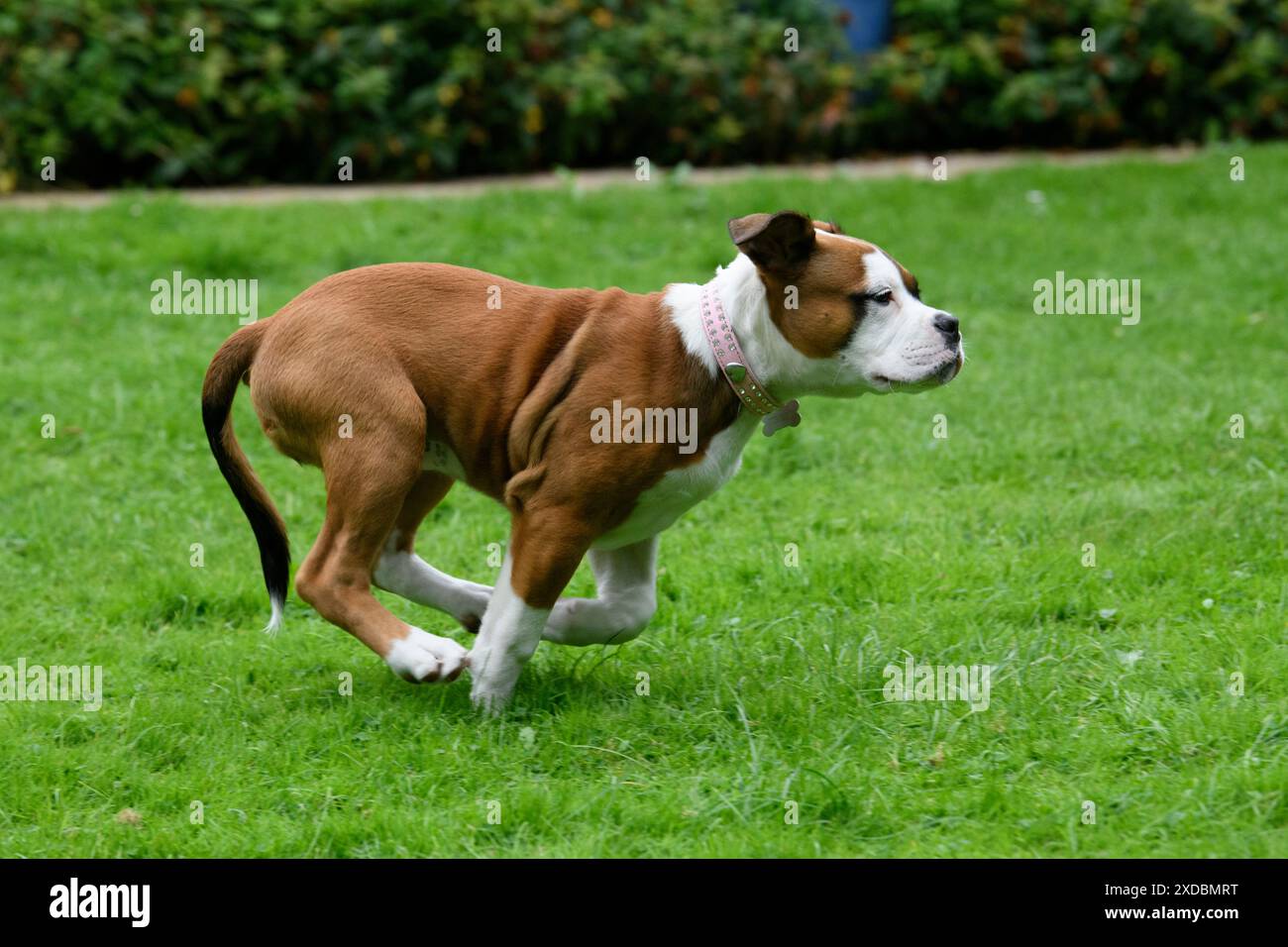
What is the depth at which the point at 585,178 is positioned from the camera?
41.1ft

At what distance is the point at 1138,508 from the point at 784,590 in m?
1.64

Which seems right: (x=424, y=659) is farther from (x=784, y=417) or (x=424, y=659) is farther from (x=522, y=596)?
(x=784, y=417)

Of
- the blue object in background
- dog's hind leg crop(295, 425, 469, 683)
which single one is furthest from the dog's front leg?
the blue object in background

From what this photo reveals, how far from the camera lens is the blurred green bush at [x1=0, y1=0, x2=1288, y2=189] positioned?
11711mm

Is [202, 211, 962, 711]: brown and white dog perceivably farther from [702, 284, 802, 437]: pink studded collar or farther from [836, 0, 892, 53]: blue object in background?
[836, 0, 892, 53]: blue object in background

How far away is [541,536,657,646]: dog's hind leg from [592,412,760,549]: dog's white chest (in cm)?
18

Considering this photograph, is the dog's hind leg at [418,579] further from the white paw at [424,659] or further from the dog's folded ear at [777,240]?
the dog's folded ear at [777,240]

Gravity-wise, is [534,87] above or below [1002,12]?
below

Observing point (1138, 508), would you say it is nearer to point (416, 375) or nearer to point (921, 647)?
point (921, 647)

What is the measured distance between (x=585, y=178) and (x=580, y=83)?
72cm

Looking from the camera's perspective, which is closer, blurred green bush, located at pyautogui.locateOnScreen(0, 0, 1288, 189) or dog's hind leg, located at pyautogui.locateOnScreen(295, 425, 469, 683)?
dog's hind leg, located at pyautogui.locateOnScreen(295, 425, 469, 683)

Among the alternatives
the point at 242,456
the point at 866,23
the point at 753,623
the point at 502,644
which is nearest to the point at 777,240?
the point at 502,644

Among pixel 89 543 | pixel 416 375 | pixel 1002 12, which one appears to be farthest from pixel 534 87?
pixel 416 375

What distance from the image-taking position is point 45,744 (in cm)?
501
